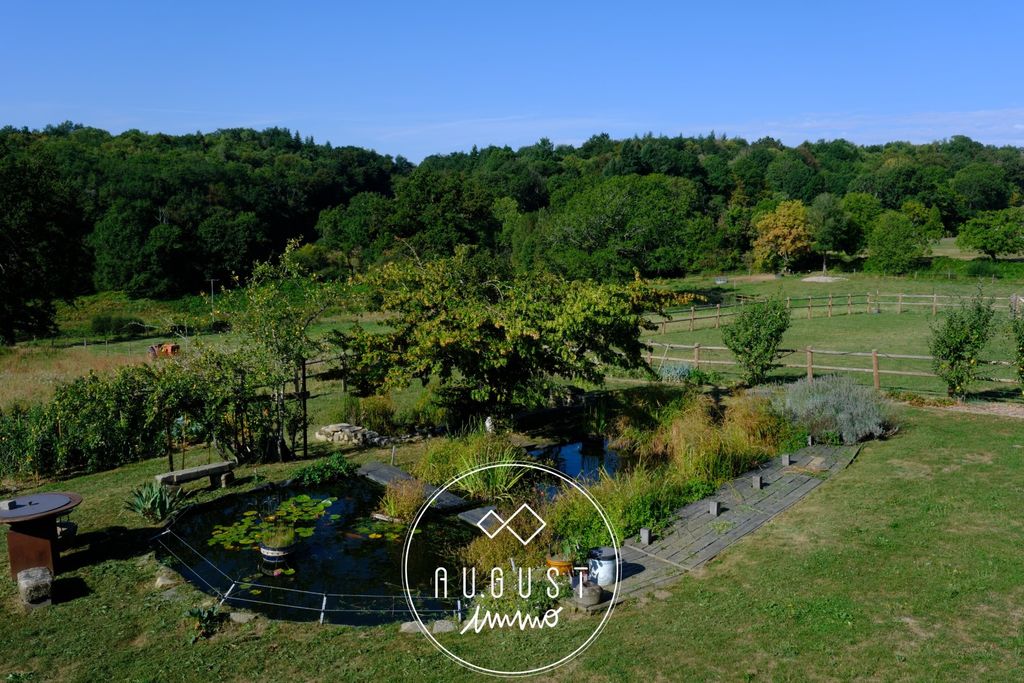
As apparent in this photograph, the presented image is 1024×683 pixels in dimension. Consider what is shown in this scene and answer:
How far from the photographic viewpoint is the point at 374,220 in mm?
56438

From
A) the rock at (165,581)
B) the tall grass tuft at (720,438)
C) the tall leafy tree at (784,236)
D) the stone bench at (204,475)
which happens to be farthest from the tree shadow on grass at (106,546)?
the tall leafy tree at (784,236)

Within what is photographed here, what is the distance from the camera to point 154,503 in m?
10.5

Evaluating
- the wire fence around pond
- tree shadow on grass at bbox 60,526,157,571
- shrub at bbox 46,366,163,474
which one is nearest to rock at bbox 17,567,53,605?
tree shadow on grass at bbox 60,526,157,571

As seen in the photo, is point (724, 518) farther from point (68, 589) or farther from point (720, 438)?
point (68, 589)

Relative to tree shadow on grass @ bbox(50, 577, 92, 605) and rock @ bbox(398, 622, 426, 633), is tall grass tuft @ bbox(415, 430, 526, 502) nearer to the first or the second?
rock @ bbox(398, 622, 426, 633)

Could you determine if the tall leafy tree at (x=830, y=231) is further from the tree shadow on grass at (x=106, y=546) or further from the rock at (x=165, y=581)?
the rock at (x=165, y=581)

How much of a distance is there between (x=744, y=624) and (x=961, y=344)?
1149cm

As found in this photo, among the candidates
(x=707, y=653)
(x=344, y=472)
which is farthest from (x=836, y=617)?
(x=344, y=472)

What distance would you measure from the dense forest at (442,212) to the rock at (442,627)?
10.2 metres

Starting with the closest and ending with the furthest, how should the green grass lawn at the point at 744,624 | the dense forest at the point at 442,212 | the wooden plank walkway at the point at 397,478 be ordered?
the green grass lawn at the point at 744,624, the wooden plank walkway at the point at 397,478, the dense forest at the point at 442,212

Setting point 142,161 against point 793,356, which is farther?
point 142,161

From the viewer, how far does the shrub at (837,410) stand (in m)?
13.7

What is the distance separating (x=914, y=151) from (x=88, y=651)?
12291cm

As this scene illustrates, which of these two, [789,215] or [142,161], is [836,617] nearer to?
[789,215]
